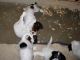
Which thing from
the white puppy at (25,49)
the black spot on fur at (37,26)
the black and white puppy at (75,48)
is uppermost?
the black spot on fur at (37,26)

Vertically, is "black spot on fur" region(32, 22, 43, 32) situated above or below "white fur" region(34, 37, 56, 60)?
above

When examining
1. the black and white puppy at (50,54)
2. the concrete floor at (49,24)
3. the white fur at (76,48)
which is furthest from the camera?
the concrete floor at (49,24)

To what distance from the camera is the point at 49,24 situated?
243 cm

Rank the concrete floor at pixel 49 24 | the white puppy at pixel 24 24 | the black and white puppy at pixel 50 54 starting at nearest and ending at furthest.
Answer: the black and white puppy at pixel 50 54 → the white puppy at pixel 24 24 → the concrete floor at pixel 49 24

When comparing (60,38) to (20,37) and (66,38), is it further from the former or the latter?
(20,37)

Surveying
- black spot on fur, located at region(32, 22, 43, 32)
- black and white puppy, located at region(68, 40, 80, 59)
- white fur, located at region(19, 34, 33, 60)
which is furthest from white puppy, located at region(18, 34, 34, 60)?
black and white puppy, located at region(68, 40, 80, 59)

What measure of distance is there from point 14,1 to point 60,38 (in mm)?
828

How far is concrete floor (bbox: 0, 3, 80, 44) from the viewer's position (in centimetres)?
225

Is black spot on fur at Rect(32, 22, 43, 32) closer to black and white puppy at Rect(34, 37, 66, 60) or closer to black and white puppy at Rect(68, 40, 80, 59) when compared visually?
black and white puppy at Rect(34, 37, 66, 60)

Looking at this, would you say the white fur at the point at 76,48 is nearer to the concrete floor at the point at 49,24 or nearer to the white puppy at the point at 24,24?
the concrete floor at the point at 49,24

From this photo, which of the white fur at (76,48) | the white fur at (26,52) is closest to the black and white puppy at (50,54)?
the white fur at (26,52)

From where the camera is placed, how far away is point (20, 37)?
7.20 feet

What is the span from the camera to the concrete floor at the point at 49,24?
7.38ft

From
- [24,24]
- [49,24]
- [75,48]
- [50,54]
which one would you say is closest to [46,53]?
[50,54]
